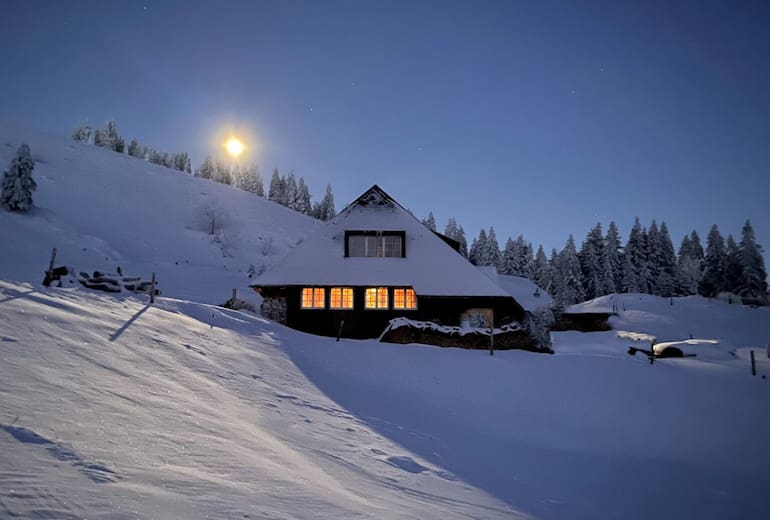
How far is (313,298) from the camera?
2406 centimetres

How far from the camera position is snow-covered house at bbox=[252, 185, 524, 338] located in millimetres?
23328

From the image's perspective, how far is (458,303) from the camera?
77.0 ft

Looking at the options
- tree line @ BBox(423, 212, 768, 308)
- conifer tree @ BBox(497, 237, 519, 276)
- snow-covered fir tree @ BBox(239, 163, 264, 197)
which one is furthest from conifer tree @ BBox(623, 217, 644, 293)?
snow-covered fir tree @ BBox(239, 163, 264, 197)

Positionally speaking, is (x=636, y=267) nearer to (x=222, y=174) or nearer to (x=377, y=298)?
(x=377, y=298)

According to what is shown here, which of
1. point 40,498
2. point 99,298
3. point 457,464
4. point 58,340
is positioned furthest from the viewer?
point 99,298

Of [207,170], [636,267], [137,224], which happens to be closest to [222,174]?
[207,170]

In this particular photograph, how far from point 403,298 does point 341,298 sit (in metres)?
3.62

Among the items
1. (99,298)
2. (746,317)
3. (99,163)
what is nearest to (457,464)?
(99,298)

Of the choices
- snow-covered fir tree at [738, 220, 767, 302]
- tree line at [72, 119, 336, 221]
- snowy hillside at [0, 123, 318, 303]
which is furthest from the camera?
tree line at [72, 119, 336, 221]

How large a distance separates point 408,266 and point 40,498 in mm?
22075

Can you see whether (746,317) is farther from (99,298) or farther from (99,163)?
(99,163)

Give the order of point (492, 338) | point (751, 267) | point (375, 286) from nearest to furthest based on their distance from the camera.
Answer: point (492, 338) → point (375, 286) → point (751, 267)

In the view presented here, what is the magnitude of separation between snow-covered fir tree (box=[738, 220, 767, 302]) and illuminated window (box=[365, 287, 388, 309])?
61.4 m

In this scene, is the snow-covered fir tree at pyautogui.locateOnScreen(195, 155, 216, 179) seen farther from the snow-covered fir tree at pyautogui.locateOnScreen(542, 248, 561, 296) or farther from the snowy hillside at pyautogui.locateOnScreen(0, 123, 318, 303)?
the snow-covered fir tree at pyautogui.locateOnScreen(542, 248, 561, 296)
